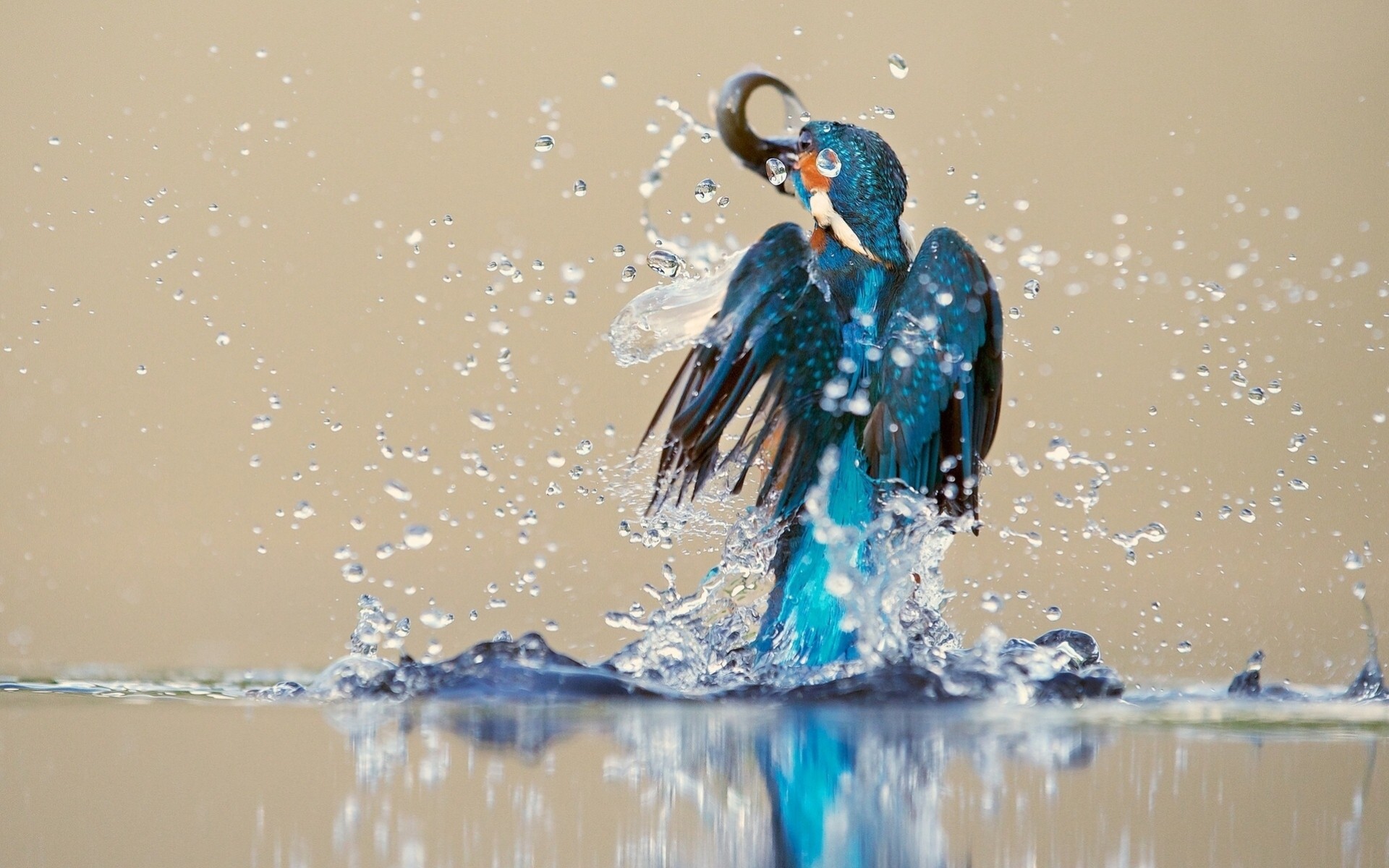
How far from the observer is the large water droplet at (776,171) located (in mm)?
2262

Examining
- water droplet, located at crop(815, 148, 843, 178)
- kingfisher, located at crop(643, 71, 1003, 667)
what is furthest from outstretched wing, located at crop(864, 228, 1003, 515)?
water droplet, located at crop(815, 148, 843, 178)

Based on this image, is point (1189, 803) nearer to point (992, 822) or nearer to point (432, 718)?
point (992, 822)

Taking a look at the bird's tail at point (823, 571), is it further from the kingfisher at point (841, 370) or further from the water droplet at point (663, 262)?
the water droplet at point (663, 262)

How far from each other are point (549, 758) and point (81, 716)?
73 cm

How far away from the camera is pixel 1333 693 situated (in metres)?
2.56

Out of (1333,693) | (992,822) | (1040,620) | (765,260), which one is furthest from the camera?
(1040,620)

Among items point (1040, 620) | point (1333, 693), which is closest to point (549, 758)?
point (1333, 693)

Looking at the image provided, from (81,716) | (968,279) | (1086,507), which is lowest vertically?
(81,716)

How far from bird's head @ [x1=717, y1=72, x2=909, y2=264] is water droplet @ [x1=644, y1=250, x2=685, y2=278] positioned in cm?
19

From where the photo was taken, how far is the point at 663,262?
231 centimetres

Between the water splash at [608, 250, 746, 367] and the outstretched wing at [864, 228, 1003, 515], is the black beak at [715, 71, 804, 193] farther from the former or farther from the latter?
the outstretched wing at [864, 228, 1003, 515]

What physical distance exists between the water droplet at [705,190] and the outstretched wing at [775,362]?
0.14 m

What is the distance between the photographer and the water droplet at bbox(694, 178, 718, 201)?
2270 mm

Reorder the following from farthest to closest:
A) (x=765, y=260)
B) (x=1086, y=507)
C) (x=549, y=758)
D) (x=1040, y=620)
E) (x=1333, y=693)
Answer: (x=1040, y=620), (x=1333, y=693), (x=1086, y=507), (x=765, y=260), (x=549, y=758)
